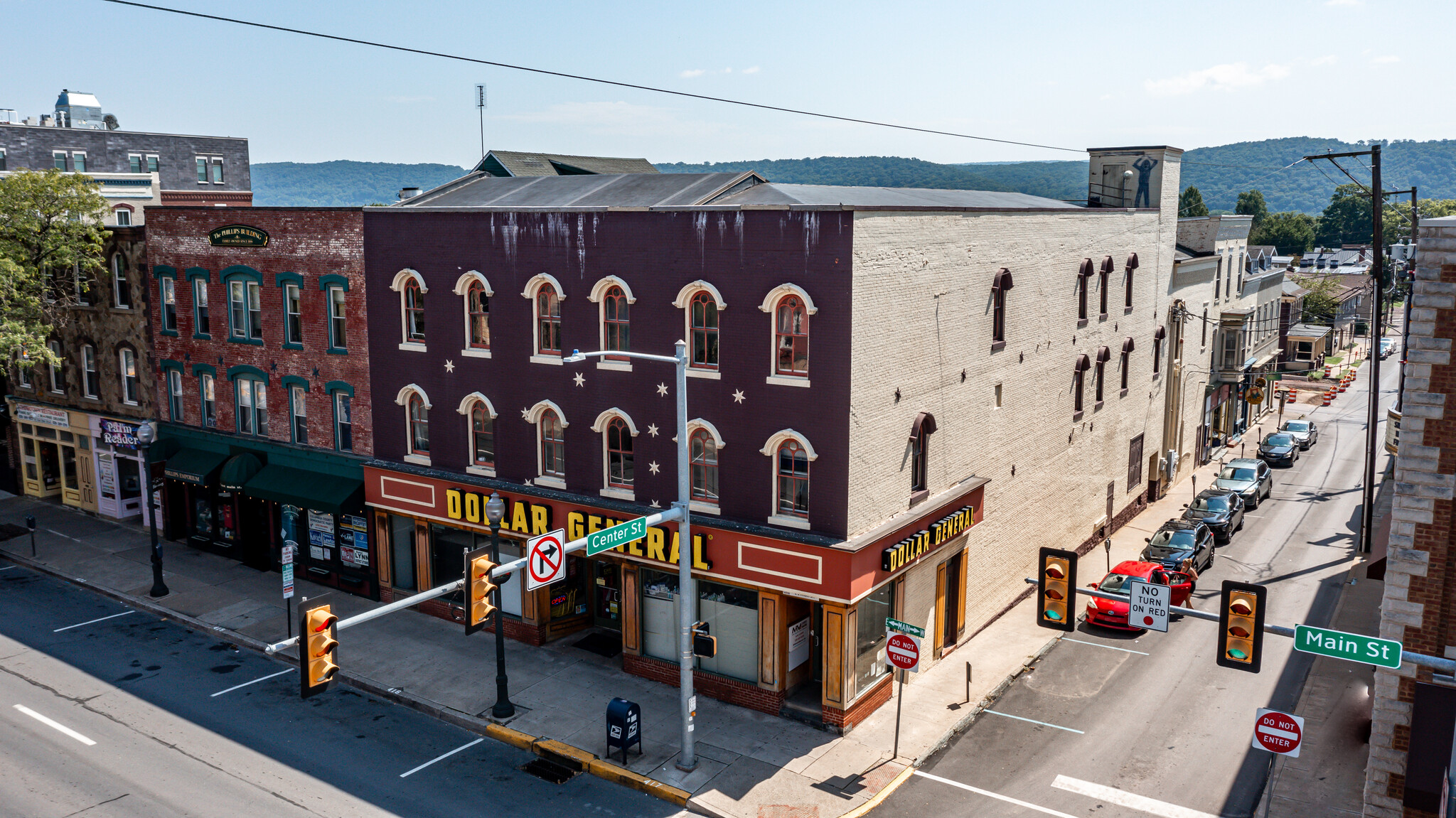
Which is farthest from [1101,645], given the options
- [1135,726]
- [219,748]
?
[219,748]

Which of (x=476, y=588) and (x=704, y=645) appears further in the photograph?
(x=704, y=645)

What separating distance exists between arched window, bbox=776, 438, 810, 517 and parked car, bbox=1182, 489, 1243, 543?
19375mm

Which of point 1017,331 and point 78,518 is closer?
point 1017,331

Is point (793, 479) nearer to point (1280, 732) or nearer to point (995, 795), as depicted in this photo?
point (995, 795)

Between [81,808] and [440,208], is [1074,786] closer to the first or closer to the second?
[81,808]

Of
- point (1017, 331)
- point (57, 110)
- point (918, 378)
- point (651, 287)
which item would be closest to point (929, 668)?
point (918, 378)

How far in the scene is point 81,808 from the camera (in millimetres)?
18703

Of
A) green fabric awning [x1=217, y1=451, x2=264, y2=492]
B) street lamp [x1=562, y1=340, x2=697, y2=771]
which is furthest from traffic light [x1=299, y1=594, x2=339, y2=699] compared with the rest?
green fabric awning [x1=217, y1=451, x2=264, y2=492]

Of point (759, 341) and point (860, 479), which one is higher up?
point (759, 341)

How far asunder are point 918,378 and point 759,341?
158 inches

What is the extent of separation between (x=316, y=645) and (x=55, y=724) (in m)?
13.8

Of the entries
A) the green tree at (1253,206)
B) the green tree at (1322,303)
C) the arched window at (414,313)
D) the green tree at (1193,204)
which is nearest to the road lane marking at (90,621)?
the arched window at (414,313)

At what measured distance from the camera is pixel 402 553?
29.3 metres

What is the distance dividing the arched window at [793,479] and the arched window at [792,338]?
5.18 feet
